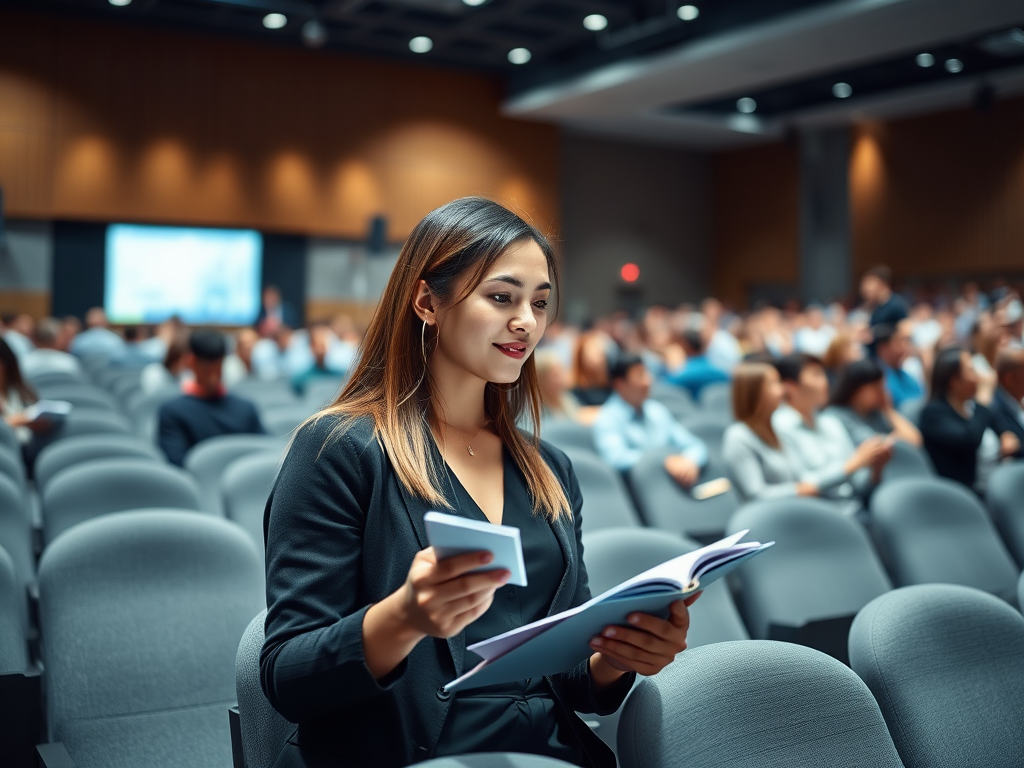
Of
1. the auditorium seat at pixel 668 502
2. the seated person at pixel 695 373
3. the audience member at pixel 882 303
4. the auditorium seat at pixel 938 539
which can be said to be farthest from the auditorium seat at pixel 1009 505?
the audience member at pixel 882 303

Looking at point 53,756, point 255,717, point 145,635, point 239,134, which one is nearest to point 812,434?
point 145,635

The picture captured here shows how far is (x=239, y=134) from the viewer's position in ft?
47.5

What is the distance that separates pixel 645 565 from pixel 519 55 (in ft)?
42.8

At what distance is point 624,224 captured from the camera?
18.7 m

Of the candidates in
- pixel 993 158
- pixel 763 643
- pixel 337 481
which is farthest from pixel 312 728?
pixel 993 158

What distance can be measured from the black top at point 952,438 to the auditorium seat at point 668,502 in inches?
50.4

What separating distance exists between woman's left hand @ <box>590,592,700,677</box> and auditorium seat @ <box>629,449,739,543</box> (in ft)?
9.64

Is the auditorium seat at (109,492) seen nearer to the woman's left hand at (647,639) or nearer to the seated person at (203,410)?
the seated person at (203,410)

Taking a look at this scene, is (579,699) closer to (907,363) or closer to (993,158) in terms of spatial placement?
(907,363)

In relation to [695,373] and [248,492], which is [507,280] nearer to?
[248,492]

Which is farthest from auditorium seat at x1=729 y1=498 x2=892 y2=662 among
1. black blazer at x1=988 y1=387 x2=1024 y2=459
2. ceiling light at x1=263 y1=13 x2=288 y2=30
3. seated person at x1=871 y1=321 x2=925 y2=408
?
ceiling light at x1=263 y1=13 x2=288 y2=30

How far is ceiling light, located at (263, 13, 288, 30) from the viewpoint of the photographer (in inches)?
509

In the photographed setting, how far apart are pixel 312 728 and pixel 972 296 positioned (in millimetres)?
12027

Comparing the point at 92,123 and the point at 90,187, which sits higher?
the point at 92,123
